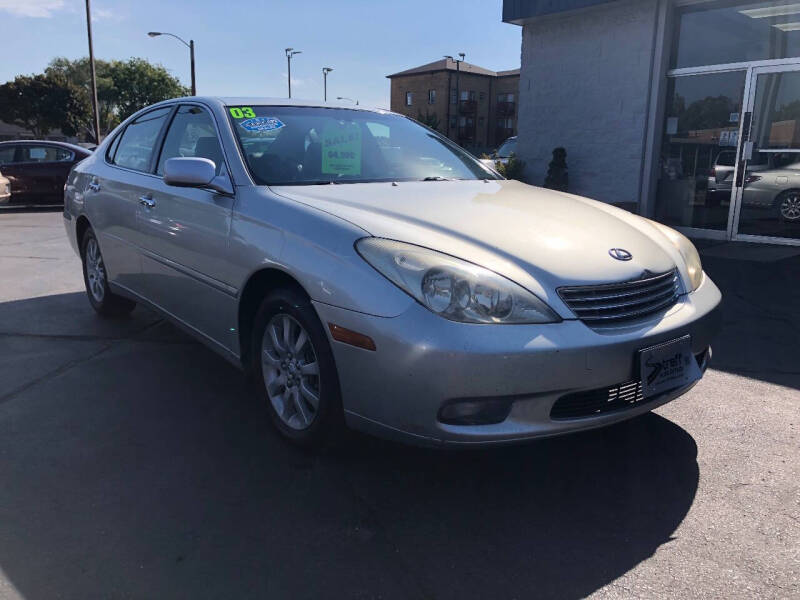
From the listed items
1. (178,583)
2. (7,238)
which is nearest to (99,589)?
(178,583)

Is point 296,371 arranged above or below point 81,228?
below

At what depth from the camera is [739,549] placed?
2260 millimetres

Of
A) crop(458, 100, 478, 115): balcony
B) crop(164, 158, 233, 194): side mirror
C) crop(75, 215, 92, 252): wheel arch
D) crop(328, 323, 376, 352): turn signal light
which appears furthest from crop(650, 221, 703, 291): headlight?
crop(458, 100, 478, 115): balcony

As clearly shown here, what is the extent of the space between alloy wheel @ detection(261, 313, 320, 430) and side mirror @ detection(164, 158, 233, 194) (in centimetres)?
76

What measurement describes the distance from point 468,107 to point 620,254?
7081cm

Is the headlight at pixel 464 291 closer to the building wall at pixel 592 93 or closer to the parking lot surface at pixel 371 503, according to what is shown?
the parking lot surface at pixel 371 503

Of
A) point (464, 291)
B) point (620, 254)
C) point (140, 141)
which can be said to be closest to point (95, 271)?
point (140, 141)

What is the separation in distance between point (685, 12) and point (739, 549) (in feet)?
29.8

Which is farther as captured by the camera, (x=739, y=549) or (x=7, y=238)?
(x=7, y=238)

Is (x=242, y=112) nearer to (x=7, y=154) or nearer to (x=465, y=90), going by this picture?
(x=7, y=154)

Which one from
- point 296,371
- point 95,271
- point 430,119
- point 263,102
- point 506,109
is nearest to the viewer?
point 296,371

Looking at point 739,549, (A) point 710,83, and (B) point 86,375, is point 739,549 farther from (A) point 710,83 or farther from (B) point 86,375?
(A) point 710,83

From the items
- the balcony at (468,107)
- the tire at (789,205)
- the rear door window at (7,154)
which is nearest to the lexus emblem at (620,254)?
the tire at (789,205)

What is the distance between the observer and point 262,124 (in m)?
3.53
